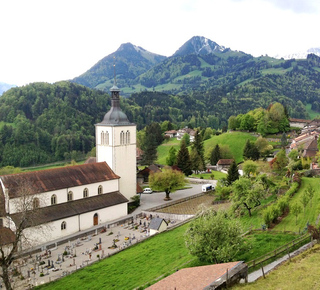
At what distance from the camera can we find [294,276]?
16766 mm

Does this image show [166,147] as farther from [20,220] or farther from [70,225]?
[20,220]

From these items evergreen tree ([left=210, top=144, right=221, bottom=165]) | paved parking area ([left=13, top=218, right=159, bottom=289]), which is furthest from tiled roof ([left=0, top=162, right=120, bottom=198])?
evergreen tree ([left=210, top=144, right=221, bottom=165])

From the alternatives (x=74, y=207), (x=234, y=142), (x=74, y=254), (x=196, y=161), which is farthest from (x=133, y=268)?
(x=234, y=142)

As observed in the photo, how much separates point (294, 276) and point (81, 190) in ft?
101

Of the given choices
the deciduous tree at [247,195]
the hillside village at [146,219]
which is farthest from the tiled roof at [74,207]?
the deciduous tree at [247,195]

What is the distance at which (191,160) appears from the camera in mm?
72250

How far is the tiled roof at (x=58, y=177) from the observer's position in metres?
36.3

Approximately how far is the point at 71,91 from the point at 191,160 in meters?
123

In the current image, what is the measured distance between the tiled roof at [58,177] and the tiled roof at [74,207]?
226 centimetres

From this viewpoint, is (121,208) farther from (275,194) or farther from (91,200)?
(275,194)

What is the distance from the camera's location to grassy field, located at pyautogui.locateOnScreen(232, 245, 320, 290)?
1548cm

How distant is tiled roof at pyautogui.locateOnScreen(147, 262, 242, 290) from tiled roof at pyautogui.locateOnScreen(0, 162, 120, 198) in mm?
22064

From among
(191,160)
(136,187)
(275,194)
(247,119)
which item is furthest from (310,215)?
(247,119)

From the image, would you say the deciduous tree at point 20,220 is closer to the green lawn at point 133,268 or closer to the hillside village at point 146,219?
the hillside village at point 146,219
